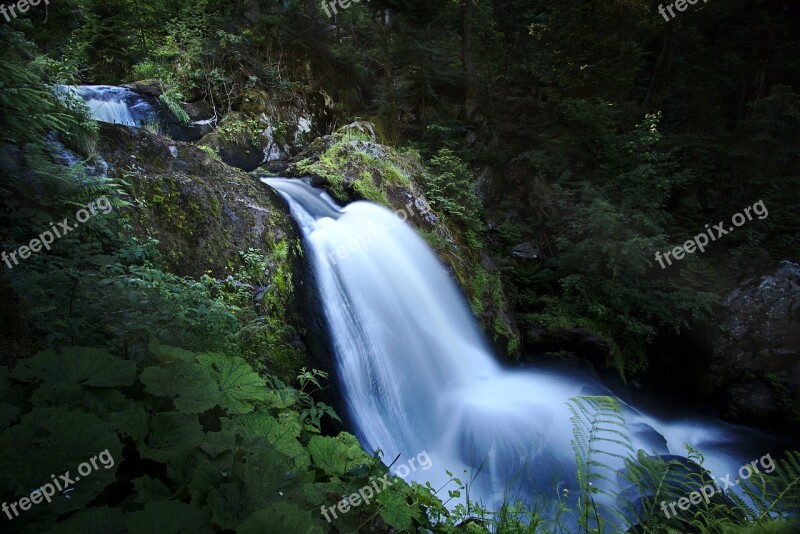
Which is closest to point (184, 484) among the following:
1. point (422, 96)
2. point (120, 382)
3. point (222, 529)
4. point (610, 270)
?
point (222, 529)

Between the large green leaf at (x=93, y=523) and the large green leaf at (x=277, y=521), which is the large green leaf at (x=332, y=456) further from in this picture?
the large green leaf at (x=93, y=523)

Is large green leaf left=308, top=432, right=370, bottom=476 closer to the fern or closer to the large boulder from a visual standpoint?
the fern

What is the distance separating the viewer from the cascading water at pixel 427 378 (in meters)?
5.00

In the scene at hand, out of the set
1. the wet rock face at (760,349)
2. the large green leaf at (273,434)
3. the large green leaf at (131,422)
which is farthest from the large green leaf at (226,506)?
the wet rock face at (760,349)

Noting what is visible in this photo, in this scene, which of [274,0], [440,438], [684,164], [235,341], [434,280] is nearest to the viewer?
[235,341]

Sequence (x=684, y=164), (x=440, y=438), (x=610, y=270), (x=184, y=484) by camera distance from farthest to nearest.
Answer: (x=684, y=164) < (x=610, y=270) < (x=440, y=438) < (x=184, y=484)

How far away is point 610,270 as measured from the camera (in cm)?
Result: 944

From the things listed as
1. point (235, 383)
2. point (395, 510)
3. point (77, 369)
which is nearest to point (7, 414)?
point (77, 369)

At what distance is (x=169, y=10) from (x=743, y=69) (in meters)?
18.4

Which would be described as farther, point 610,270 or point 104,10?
point 104,10

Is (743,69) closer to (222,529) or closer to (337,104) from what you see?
(337,104)

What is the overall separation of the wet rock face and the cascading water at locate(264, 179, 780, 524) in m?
1.15

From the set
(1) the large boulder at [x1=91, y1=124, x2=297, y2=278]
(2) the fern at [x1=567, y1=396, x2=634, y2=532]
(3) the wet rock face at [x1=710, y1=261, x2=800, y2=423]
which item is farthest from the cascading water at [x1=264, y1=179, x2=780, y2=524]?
(3) the wet rock face at [x1=710, y1=261, x2=800, y2=423]

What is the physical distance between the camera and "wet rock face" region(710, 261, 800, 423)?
853cm
